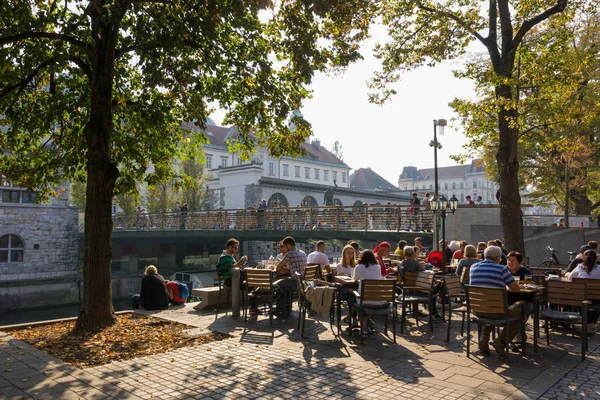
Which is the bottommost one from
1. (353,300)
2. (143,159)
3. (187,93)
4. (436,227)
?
(353,300)

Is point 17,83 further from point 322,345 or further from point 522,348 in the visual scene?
point 522,348

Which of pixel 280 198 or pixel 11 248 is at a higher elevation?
pixel 280 198

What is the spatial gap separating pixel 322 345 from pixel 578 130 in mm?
18339

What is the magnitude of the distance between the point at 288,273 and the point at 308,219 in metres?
15.7

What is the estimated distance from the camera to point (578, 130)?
2130 centimetres

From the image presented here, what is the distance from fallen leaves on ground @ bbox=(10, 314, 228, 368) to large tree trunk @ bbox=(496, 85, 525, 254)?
8.05 meters

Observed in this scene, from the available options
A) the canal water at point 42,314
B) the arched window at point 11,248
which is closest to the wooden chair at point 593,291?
the canal water at point 42,314

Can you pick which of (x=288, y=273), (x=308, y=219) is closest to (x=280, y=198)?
(x=308, y=219)

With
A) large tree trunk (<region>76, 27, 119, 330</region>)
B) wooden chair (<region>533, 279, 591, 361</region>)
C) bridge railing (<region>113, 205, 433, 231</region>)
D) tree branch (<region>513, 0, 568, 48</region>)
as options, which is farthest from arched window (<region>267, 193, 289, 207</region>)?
wooden chair (<region>533, 279, 591, 361</region>)

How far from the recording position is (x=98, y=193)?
9234 mm

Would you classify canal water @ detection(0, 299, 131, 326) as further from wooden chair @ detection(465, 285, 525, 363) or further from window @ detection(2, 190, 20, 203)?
wooden chair @ detection(465, 285, 525, 363)

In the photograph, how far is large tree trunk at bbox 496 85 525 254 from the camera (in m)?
12.7

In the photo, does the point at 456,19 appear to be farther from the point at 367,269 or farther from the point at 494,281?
the point at 494,281

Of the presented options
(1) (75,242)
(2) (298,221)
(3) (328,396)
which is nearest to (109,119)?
(3) (328,396)
